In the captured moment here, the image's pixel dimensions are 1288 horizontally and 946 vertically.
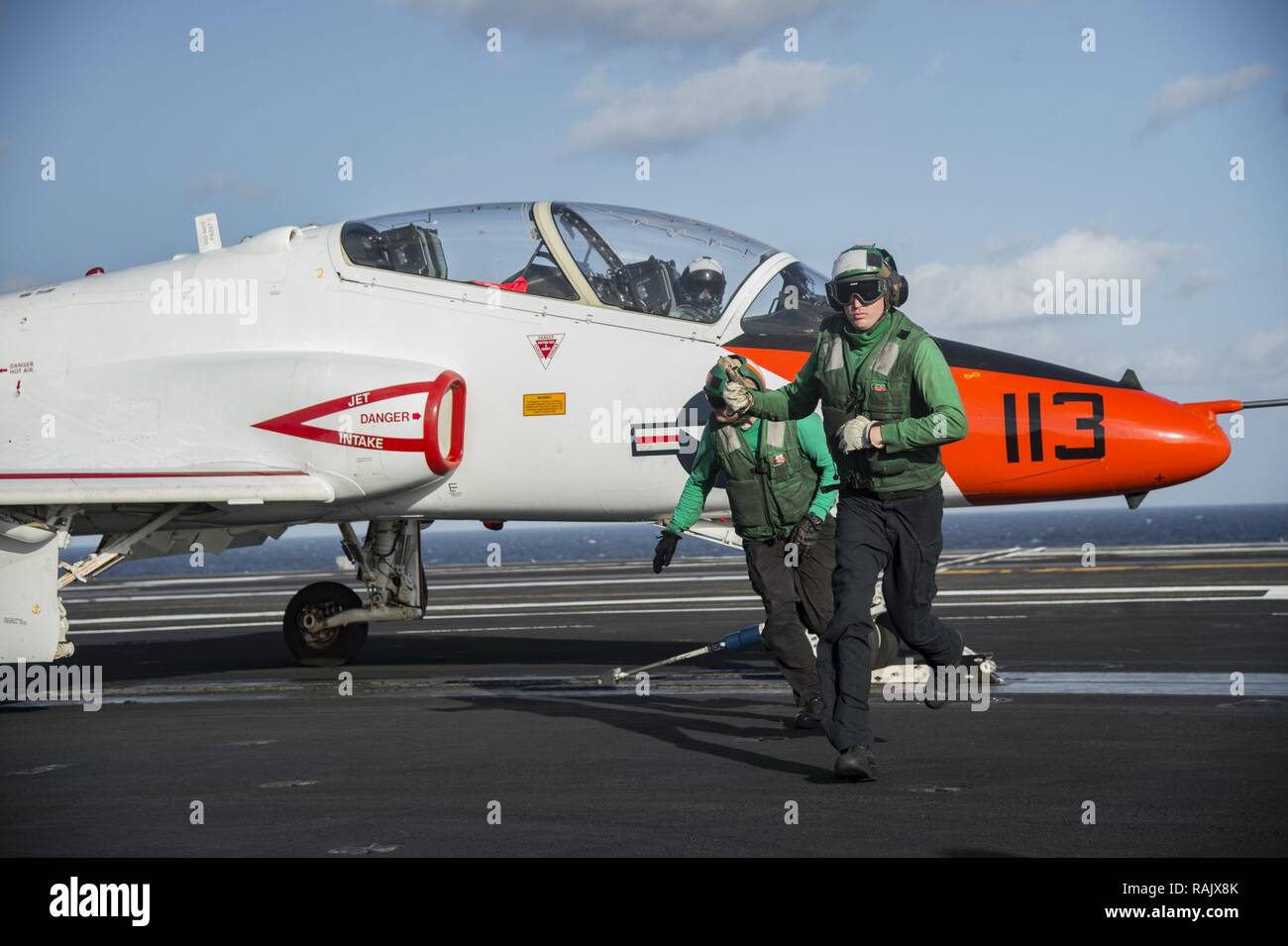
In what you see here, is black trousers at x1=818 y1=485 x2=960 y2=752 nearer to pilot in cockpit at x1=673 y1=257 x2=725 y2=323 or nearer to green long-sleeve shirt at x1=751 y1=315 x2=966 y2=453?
green long-sleeve shirt at x1=751 y1=315 x2=966 y2=453

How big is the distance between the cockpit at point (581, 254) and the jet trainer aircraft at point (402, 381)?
0.02 metres

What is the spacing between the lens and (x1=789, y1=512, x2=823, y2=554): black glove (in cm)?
798

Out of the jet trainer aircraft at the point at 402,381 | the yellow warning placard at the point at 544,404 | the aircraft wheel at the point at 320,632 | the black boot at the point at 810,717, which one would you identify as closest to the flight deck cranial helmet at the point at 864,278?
the black boot at the point at 810,717

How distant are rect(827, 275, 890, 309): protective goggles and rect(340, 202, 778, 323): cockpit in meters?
3.76

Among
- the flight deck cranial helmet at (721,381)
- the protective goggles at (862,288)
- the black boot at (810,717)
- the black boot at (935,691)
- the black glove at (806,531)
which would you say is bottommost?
the black boot at (810,717)

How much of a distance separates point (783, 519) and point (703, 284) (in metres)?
2.87

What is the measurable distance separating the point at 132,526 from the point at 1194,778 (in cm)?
872

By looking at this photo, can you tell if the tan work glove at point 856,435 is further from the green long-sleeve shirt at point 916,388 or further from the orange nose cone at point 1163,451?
the orange nose cone at point 1163,451

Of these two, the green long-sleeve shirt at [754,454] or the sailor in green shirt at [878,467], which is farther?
the green long-sleeve shirt at [754,454]

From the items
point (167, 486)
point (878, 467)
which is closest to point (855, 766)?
point (878, 467)

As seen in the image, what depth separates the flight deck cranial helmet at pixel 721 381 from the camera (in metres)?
7.66

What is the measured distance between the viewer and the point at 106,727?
9.13 m

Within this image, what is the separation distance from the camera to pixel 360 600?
12.7 metres

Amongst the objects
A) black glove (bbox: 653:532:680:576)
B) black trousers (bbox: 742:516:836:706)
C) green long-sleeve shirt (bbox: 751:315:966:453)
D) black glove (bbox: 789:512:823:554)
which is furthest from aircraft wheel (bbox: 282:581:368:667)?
green long-sleeve shirt (bbox: 751:315:966:453)
